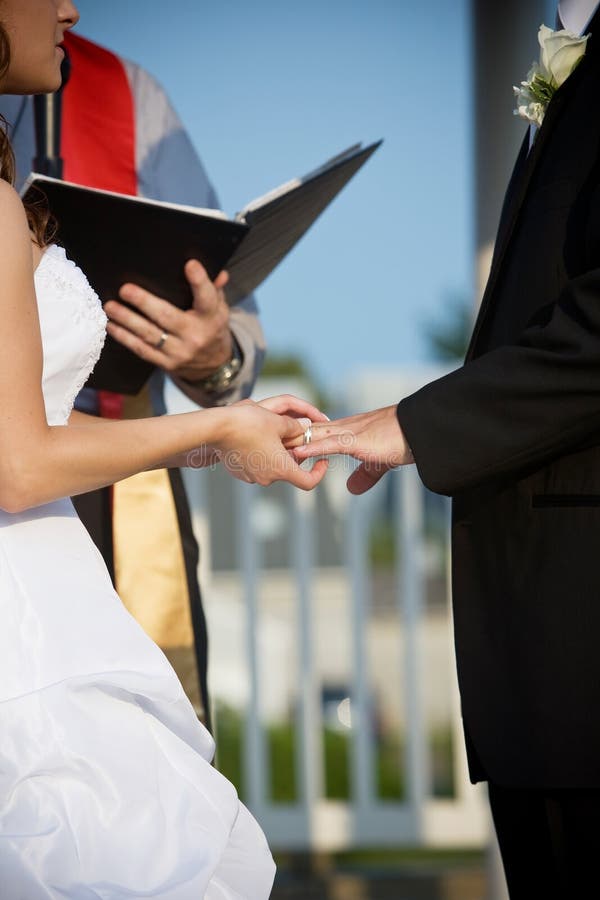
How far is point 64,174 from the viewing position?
2594 millimetres

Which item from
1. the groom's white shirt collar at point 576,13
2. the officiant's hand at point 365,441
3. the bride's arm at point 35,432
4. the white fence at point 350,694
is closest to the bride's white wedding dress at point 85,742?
the bride's arm at point 35,432

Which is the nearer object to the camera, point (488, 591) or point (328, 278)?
point (488, 591)

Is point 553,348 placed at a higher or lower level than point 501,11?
lower

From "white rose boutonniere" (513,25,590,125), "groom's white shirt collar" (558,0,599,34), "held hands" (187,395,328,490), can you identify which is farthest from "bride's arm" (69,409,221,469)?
"groom's white shirt collar" (558,0,599,34)

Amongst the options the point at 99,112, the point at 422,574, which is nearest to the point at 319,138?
the point at 422,574

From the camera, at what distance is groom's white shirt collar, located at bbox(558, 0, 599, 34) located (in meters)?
1.96

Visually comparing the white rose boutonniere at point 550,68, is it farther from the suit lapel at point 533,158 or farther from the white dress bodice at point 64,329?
the white dress bodice at point 64,329

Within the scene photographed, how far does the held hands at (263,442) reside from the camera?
1857 mm

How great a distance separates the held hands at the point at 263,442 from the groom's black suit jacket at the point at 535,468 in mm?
235

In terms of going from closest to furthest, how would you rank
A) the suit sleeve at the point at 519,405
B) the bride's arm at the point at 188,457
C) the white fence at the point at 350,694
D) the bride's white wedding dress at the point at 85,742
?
the bride's white wedding dress at the point at 85,742
the suit sleeve at the point at 519,405
the bride's arm at the point at 188,457
the white fence at the point at 350,694

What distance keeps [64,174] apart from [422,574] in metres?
2.23

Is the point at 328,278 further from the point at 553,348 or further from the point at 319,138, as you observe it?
the point at 553,348

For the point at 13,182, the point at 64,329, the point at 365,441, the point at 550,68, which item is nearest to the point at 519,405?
the point at 365,441

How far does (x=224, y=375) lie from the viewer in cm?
263
